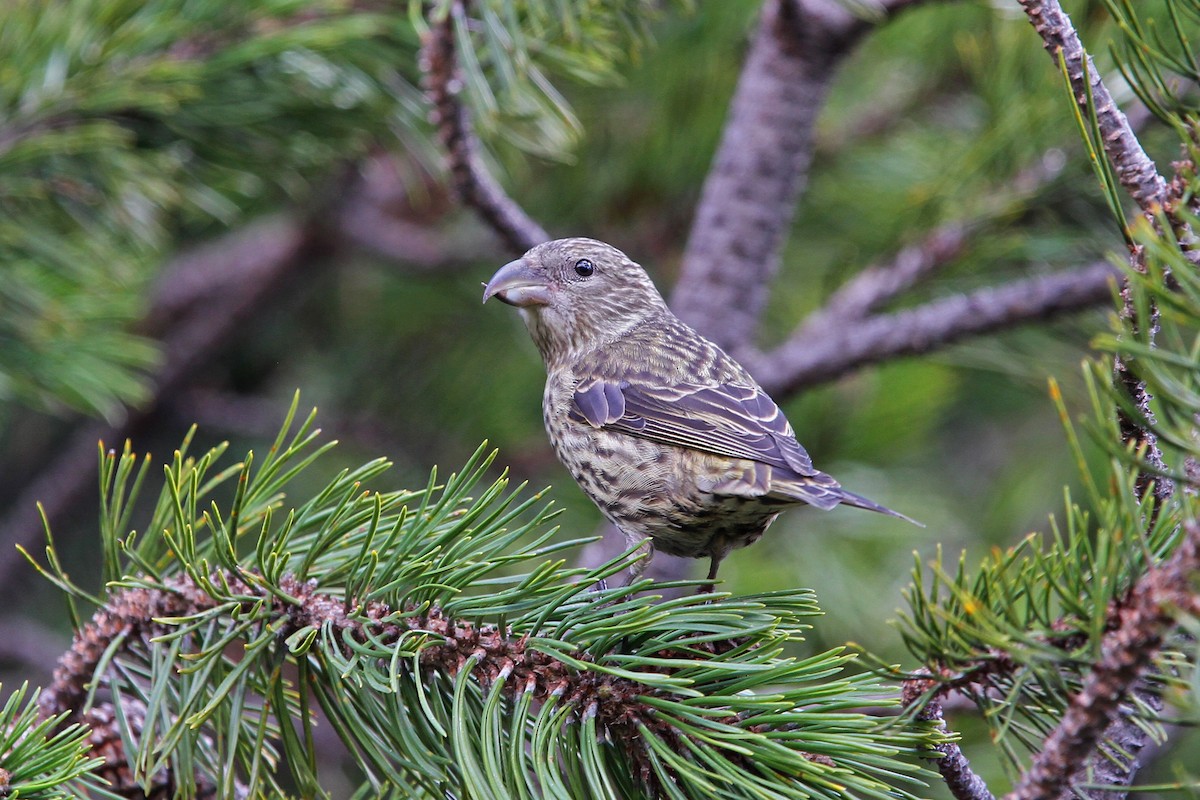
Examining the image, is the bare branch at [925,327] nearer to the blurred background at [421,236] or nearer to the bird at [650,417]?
the bird at [650,417]

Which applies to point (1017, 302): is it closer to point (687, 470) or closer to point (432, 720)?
point (687, 470)

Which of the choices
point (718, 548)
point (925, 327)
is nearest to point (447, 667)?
point (718, 548)

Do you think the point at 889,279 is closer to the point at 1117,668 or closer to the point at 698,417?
the point at 698,417

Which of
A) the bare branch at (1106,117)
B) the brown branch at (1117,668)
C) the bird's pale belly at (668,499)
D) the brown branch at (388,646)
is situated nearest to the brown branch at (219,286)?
the bird's pale belly at (668,499)

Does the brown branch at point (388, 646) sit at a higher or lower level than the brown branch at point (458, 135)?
lower

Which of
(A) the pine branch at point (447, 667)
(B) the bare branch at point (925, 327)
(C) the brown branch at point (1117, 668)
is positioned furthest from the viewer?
(B) the bare branch at point (925, 327)

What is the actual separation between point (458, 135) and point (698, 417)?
2.90 ft

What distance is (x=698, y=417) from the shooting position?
2.81 meters

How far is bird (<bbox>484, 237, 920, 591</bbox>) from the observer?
Result: 2.61 m

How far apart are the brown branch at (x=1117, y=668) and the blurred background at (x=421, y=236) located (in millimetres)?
1722

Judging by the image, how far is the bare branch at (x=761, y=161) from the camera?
3.06 meters

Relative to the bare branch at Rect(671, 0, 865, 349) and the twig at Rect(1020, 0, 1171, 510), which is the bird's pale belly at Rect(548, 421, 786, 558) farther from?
the twig at Rect(1020, 0, 1171, 510)

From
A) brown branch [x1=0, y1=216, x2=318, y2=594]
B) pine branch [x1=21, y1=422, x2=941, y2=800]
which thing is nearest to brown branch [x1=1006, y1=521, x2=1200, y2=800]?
pine branch [x1=21, y1=422, x2=941, y2=800]

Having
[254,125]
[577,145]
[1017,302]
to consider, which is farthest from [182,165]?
[1017,302]
